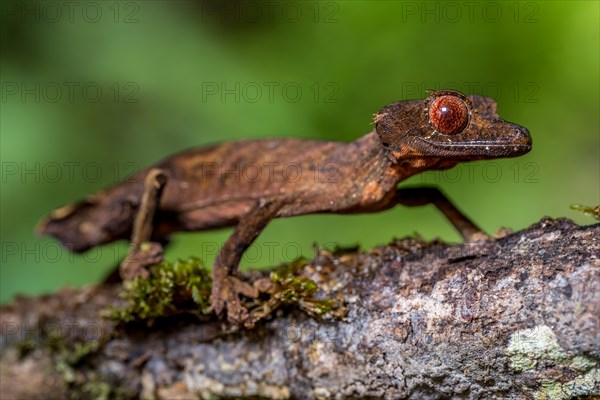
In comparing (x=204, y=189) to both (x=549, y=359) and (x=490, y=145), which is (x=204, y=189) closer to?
(x=490, y=145)

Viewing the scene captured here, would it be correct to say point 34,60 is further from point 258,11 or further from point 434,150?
point 434,150

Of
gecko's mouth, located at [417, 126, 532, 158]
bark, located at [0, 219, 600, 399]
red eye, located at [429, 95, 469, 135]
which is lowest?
bark, located at [0, 219, 600, 399]

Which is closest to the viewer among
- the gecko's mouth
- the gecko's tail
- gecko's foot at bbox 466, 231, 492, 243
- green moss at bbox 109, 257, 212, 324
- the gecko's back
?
the gecko's mouth

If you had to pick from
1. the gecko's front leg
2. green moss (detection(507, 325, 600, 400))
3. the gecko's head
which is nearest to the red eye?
the gecko's head

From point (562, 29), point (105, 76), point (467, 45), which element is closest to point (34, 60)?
point (105, 76)

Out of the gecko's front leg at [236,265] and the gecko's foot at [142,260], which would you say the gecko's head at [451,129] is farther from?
the gecko's foot at [142,260]

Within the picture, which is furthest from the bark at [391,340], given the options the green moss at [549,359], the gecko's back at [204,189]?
the gecko's back at [204,189]

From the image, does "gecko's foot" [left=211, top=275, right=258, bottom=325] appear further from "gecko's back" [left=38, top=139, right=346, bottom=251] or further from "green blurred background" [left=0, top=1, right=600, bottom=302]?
"green blurred background" [left=0, top=1, right=600, bottom=302]
